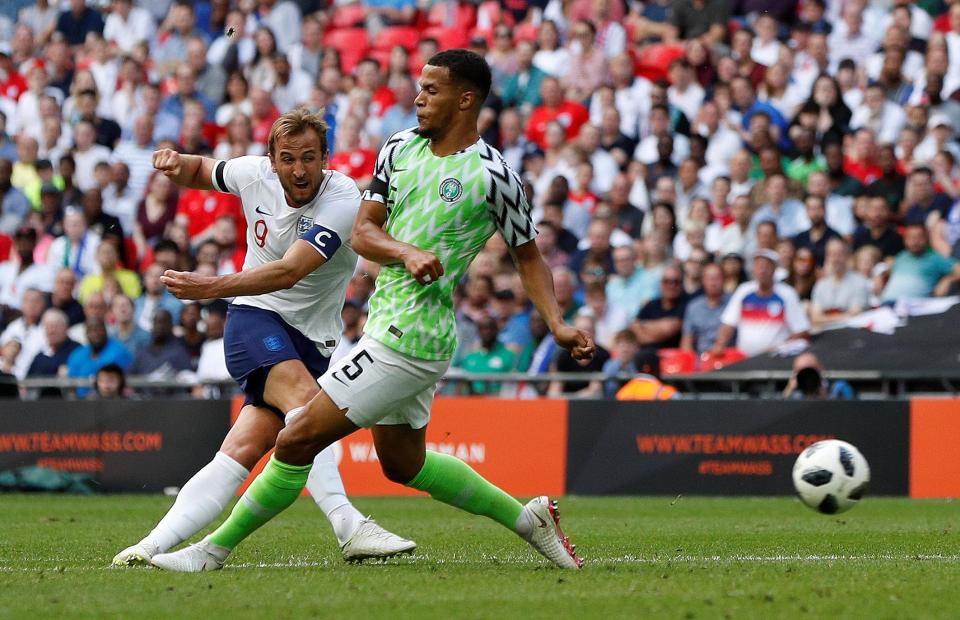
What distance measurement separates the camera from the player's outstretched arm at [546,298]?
7008 mm

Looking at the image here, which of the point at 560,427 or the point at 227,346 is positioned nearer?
the point at 227,346

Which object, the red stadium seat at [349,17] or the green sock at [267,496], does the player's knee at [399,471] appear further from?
the red stadium seat at [349,17]

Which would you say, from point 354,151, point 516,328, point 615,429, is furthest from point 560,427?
point 354,151

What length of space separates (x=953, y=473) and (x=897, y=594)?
8370 millimetres

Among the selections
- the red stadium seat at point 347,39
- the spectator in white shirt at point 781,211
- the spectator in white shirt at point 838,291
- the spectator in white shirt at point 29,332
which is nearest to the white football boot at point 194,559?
the spectator in white shirt at point 838,291

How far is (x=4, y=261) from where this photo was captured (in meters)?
20.7

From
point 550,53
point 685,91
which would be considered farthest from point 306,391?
Answer: point 550,53

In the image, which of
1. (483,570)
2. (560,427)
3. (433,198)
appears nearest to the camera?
(433,198)

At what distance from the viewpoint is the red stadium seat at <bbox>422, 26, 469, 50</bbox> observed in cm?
2188

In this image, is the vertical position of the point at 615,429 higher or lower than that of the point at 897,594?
lower

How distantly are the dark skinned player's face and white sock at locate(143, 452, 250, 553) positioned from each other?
195 cm

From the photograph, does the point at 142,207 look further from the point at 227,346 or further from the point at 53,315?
the point at 227,346

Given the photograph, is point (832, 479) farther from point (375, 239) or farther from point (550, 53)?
point (550, 53)

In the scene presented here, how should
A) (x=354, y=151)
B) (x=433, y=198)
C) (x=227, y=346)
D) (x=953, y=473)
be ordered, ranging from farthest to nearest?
(x=354, y=151) → (x=953, y=473) → (x=227, y=346) → (x=433, y=198)
